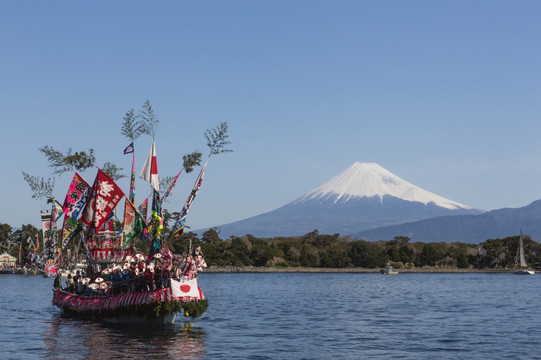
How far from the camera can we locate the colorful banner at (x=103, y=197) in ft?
166

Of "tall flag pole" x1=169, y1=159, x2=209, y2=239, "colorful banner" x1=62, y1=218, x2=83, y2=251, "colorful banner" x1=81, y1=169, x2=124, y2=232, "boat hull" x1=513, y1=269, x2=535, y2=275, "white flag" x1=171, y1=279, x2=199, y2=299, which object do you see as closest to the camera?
"white flag" x1=171, y1=279, x2=199, y2=299

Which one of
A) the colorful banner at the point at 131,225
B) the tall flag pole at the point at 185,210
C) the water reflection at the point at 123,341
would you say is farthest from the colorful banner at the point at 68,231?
the tall flag pole at the point at 185,210

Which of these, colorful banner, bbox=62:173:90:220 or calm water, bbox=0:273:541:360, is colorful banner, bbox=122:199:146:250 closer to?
calm water, bbox=0:273:541:360

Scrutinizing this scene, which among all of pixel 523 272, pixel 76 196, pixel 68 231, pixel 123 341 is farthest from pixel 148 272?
pixel 523 272

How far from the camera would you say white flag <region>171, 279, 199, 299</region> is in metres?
43.3

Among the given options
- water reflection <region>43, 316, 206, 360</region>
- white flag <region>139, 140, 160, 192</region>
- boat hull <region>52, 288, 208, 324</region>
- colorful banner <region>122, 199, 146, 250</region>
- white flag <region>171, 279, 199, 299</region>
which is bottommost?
water reflection <region>43, 316, 206, 360</region>

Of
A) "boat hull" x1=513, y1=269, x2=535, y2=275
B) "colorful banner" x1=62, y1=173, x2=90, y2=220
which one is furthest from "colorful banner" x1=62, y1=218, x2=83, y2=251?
"boat hull" x1=513, y1=269, x2=535, y2=275

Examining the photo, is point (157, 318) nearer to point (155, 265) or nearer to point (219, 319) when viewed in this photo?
point (155, 265)

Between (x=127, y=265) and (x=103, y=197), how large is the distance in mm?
6515

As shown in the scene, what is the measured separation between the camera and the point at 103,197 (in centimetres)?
5088

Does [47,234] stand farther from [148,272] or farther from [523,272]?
[523,272]

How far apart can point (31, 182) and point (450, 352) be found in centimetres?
4140

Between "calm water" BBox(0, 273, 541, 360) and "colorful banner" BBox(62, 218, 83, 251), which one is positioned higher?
"colorful banner" BBox(62, 218, 83, 251)

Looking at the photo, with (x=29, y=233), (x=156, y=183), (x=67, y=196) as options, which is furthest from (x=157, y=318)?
(x=29, y=233)
